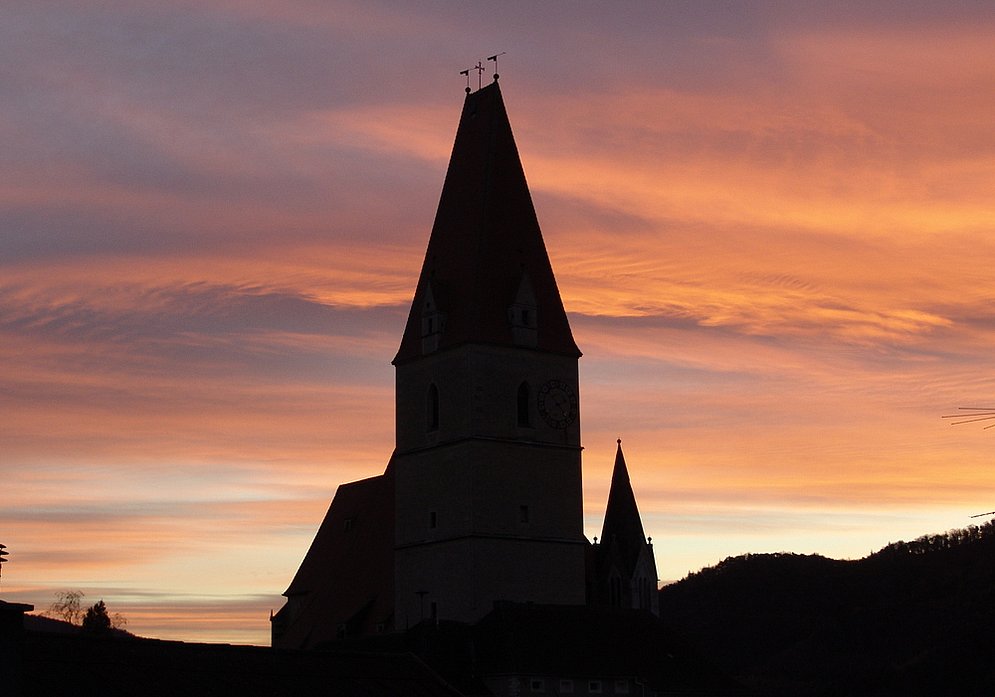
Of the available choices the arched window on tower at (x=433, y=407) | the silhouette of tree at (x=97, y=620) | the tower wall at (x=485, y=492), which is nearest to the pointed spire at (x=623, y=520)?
the tower wall at (x=485, y=492)

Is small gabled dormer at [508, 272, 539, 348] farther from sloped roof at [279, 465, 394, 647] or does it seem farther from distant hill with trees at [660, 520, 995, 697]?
distant hill with trees at [660, 520, 995, 697]

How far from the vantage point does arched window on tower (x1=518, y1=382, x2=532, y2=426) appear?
79062mm

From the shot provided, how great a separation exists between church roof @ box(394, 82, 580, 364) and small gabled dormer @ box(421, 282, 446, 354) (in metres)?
0.09

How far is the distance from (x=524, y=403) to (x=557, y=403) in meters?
1.60

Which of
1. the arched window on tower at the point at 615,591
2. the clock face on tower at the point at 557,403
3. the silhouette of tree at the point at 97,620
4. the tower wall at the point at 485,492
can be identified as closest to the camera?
the tower wall at the point at 485,492

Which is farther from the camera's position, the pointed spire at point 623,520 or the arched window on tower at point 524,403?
the pointed spire at point 623,520

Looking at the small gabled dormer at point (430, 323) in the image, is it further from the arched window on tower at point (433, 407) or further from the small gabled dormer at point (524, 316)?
the small gabled dormer at point (524, 316)

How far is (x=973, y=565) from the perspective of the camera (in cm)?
17788

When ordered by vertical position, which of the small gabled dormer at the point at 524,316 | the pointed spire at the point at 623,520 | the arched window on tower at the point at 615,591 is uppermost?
the small gabled dormer at the point at 524,316

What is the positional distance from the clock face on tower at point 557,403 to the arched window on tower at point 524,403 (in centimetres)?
43

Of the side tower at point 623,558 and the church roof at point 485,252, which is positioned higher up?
the church roof at point 485,252

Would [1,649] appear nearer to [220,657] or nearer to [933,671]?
[220,657]

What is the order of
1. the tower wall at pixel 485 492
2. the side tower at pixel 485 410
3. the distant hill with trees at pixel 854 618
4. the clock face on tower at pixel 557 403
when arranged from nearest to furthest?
the tower wall at pixel 485 492 < the side tower at pixel 485 410 < the clock face on tower at pixel 557 403 < the distant hill with trees at pixel 854 618

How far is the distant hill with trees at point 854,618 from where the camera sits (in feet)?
525
